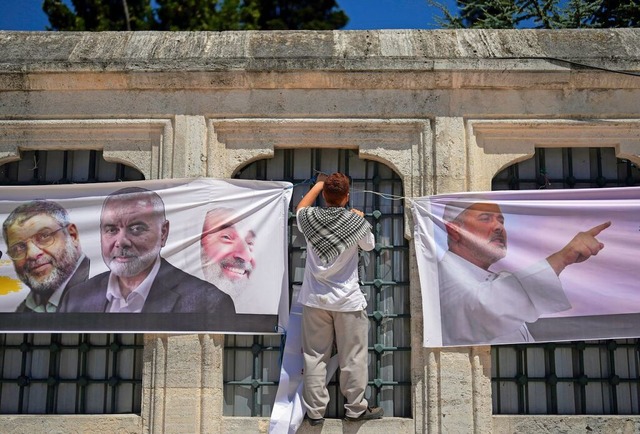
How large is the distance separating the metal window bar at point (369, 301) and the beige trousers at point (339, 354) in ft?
1.02

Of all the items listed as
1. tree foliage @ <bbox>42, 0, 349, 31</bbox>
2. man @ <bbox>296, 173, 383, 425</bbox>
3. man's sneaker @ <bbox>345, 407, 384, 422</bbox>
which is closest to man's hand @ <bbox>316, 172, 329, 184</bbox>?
man @ <bbox>296, 173, 383, 425</bbox>

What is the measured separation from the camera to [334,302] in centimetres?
618

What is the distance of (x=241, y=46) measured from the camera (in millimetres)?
7047

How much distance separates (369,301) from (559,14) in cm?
628

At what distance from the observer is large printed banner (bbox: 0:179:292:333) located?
6.55 m

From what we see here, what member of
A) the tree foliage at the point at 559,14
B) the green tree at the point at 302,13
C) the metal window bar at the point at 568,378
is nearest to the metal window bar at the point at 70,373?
the metal window bar at the point at 568,378

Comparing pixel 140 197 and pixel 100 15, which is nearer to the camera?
pixel 140 197

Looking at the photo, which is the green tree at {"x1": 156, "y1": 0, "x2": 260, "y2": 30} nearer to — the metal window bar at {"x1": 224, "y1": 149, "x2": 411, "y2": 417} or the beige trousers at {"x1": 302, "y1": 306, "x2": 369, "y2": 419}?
the metal window bar at {"x1": 224, "y1": 149, "x2": 411, "y2": 417}

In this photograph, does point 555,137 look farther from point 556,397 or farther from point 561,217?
point 556,397

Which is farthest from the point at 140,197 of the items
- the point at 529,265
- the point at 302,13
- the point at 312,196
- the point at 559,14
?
the point at 302,13

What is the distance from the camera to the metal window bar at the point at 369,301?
21.7 feet

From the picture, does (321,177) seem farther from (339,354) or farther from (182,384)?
(182,384)

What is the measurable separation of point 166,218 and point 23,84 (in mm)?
1651

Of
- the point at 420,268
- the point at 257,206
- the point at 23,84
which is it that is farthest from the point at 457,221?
the point at 23,84
